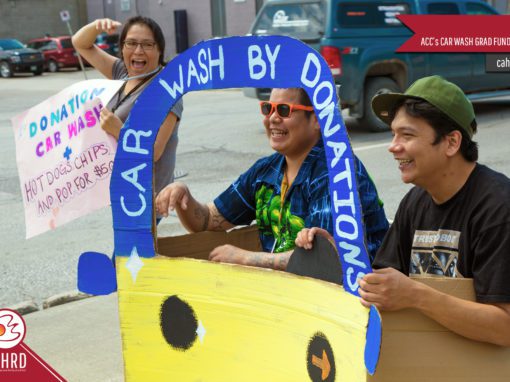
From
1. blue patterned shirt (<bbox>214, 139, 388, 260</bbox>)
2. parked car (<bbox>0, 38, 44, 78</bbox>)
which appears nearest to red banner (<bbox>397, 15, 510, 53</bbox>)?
blue patterned shirt (<bbox>214, 139, 388, 260</bbox>)

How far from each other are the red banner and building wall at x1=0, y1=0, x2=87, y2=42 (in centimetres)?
3302

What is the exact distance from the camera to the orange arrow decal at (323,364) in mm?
2195

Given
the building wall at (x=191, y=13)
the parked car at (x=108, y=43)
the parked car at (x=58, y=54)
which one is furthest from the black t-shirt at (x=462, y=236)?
the parked car at (x=58, y=54)

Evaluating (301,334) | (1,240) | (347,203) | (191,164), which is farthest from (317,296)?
(191,164)

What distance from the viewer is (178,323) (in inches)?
103

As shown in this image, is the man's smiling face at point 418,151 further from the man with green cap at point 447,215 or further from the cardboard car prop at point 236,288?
the cardboard car prop at point 236,288

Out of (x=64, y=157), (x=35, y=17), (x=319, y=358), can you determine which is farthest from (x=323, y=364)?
(x=35, y=17)

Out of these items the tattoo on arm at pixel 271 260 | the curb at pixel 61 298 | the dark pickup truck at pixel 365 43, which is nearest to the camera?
the tattoo on arm at pixel 271 260

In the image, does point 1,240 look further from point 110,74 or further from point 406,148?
point 406,148

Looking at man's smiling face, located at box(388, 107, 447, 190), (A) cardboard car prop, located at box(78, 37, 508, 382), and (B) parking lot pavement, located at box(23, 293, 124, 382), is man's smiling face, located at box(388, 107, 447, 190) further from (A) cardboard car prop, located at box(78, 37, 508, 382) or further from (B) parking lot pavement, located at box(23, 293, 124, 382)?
(B) parking lot pavement, located at box(23, 293, 124, 382)

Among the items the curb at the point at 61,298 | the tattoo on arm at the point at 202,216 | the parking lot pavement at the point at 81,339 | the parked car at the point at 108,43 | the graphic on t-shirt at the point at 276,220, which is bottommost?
the parked car at the point at 108,43

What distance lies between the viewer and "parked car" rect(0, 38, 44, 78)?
32.3 meters

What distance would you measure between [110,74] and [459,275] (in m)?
2.79

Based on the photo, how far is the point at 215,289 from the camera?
2.51 meters
